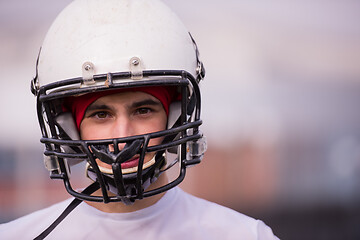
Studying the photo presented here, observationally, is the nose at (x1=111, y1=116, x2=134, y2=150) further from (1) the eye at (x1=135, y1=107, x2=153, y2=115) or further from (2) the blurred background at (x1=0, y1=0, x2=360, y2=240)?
(2) the blurred background at (x1=0, y1=0, x2=360, y2=240)

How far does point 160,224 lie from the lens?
1.52 metres

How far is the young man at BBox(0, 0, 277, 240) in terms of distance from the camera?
134 cm

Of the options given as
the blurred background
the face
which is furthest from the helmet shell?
the blurred background

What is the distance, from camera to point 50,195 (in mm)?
4828

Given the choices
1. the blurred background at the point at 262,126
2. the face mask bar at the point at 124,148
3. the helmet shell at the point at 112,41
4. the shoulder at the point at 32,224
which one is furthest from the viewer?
the blurred background at the point at 262,126

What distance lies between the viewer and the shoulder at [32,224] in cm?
163

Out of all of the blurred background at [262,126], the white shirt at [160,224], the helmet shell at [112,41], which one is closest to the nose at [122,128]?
the helmet shell at [112,41]

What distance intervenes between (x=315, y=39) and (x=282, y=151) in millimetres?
1518

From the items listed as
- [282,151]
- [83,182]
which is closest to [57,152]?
[83,182]

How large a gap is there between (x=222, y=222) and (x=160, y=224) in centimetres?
22

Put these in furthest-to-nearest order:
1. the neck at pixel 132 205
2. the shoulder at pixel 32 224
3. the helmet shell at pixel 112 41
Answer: the shoulder at pixel 32 224 < the neck at pixel 132 205 < the helmet shell at pixel 112 41

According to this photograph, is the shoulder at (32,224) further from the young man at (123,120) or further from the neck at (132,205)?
the neck at (132,205)

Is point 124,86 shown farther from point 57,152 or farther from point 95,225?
point 95,225

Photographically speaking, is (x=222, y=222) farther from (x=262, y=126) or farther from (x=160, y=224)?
(x=262, y=126)
